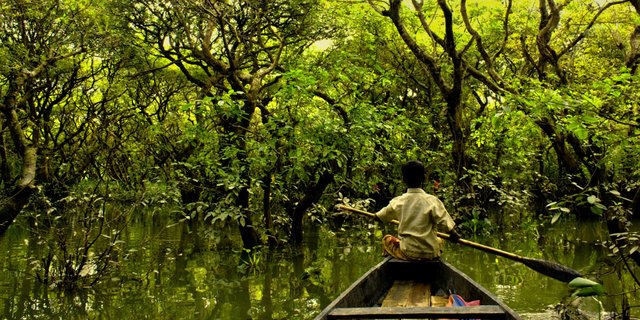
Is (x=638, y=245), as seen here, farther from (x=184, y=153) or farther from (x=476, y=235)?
(x=184, y=153)

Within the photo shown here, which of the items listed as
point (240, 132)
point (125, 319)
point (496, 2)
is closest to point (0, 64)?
point (240, 132)

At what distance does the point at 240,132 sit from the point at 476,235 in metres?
6.40

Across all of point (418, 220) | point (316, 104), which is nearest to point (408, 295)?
point (418, 220)

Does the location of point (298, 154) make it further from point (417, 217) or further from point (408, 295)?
point (408, 295)

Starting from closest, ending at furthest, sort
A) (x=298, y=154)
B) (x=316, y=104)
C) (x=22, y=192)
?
(x=298, y=154)
(x=22, y=192)
(x=316, y=104)

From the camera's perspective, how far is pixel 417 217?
232 inches

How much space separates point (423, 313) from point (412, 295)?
2.17 metres

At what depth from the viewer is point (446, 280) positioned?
587 cm

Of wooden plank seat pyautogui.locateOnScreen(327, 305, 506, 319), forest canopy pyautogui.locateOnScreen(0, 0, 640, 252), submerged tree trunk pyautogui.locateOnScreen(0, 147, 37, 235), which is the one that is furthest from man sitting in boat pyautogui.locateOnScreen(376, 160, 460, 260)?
submerged tree trunk pyautogui.locateOnScreen(0, 147, 37, 235)

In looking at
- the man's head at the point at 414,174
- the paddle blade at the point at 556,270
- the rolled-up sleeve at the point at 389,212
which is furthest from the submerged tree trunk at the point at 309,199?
the paddle blade at the point at 556,270

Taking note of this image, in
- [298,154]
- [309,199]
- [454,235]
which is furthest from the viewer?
[309,199]

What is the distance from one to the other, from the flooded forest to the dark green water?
52 millimetres

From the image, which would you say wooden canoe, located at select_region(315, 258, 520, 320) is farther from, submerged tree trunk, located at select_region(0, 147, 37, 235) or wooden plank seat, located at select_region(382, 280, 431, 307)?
submerged tree trunk, located at select_region(0, 147, 37, 235)

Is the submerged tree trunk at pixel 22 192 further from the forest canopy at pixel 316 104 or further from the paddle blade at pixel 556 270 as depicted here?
the paddle blade at pixel 556 270
